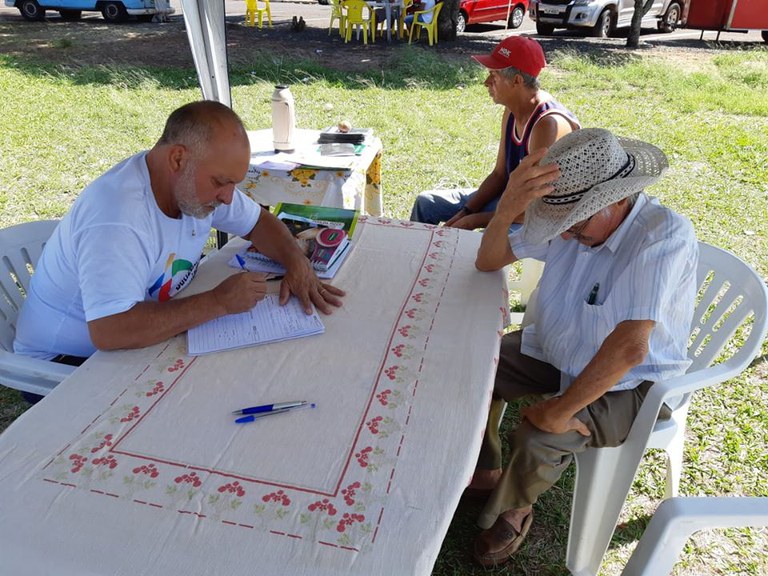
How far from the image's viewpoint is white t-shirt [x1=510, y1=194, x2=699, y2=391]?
5.30 feet

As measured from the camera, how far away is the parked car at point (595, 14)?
12648 millimetres

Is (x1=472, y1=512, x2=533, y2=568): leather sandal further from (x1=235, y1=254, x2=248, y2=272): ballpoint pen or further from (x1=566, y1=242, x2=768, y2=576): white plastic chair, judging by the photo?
(x1=235, y1=254, x2=248, y2=272): ballpoint pen

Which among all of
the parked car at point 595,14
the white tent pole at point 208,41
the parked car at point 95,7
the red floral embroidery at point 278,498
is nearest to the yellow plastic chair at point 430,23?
the parked car at point 595,14

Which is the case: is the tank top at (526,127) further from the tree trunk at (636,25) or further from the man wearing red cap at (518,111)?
the tree trunk at (636,25)

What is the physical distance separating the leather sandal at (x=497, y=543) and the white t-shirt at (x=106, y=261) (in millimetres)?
1339

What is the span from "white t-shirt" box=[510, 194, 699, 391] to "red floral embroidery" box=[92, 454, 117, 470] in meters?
1.32

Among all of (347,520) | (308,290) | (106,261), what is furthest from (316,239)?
(347,520)

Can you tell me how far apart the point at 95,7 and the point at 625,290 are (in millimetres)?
15799

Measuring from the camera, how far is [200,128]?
1628 millimetres

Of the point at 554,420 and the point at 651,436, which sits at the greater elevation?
the point at 554,420

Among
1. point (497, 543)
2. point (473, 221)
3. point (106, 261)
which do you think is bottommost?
point (497, 543)

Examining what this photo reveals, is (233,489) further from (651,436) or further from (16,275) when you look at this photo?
(16,275)

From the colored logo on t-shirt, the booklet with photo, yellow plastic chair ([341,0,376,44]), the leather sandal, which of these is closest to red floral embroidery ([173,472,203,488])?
the colored logo on t-shirt

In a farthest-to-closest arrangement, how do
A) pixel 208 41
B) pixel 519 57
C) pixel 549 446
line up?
pixel 208 41 < pixel 519 57 < pixel 549 446
